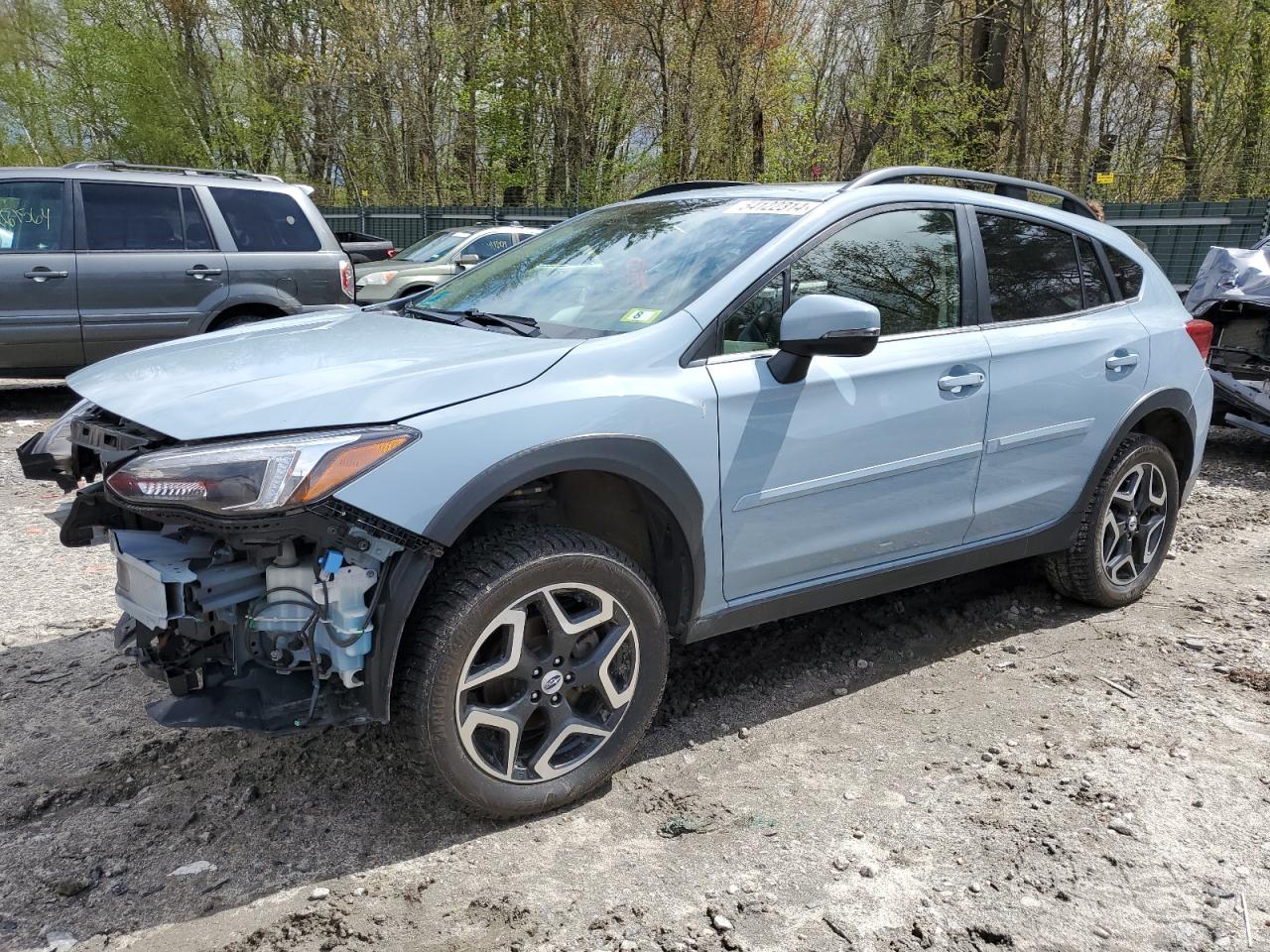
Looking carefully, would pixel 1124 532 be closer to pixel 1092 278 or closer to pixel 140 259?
pixel 1092 278

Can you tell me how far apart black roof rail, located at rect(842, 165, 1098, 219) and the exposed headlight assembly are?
8537 mm

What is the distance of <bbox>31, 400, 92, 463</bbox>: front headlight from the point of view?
2.86 metres

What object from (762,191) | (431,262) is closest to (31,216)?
(431,262)

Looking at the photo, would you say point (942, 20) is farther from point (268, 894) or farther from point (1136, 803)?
point (268, 894)

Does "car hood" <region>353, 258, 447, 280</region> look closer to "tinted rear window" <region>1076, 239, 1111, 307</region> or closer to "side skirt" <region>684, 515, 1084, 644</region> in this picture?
"tinted rear window" <region>1076, 239, 1111, 307</region>

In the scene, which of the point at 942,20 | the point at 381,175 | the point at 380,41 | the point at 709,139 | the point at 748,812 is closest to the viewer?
the point at 748,812

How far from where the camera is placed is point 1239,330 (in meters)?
7.45

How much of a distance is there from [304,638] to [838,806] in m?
1.56

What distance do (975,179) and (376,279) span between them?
8.89 m

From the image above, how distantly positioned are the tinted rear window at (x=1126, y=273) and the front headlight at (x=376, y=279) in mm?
8944

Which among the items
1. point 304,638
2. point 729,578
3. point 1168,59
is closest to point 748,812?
point 729,578

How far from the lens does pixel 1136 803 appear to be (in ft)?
9.60

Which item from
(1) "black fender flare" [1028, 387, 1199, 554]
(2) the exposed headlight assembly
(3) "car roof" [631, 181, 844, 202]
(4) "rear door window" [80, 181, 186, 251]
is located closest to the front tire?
(3) "car roof" [631, 181, 844, 202]

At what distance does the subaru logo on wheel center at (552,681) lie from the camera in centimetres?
270
